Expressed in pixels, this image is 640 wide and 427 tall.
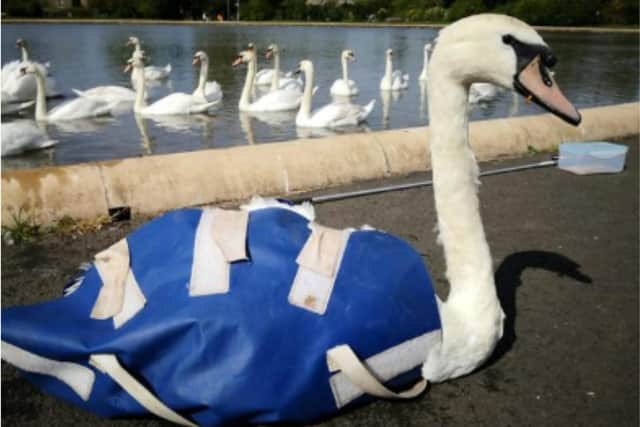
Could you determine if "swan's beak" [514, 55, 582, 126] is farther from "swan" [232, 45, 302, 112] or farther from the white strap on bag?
"swan" [232, 45, 302, 112]

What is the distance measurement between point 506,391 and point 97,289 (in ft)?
6.36

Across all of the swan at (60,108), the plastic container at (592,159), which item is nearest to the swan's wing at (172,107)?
the swan at (60,108)

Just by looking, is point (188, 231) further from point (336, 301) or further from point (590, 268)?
point (590, 268)

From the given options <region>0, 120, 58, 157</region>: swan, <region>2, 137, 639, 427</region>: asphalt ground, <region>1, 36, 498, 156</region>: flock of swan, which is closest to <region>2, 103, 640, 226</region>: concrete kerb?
<region>2, 137, 639, 427</region>: asphalt ground

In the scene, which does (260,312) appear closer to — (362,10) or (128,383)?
(128,383)

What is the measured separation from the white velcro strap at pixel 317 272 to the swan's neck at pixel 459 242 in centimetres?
57

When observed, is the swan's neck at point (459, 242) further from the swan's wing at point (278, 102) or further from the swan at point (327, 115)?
the swan's wing at point (278, 102)

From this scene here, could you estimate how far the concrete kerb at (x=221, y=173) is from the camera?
530 cm

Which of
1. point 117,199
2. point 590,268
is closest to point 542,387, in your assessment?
point 590,268

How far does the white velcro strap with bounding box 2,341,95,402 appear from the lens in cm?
282

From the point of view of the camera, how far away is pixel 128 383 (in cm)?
267

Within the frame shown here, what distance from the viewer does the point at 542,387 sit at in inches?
128

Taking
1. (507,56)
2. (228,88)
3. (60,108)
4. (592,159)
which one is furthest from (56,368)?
(228,88)

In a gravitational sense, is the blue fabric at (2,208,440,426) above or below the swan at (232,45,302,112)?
above
